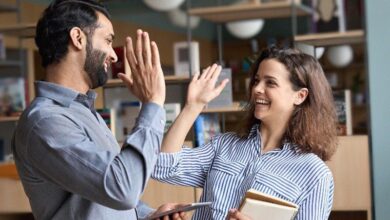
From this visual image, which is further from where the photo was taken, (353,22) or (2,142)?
(2,142)

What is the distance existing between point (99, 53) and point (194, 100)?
36 centimetres

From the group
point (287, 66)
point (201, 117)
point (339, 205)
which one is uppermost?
point (287, 66)

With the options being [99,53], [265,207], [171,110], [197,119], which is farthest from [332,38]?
[99,53]

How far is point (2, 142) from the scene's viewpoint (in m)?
4.82

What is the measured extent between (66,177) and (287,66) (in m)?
0.82

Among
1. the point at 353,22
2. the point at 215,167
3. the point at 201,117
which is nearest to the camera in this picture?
the point at 215,167

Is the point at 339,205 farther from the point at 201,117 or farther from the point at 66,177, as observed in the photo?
the point at 66,177

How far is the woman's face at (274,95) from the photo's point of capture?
1.84 metres

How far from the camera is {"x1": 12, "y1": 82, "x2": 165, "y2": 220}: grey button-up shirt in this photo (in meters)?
1.26

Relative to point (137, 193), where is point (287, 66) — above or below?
above

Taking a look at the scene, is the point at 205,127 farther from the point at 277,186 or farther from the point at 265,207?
the point at 265,207

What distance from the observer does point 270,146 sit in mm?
1846

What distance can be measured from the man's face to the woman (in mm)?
306

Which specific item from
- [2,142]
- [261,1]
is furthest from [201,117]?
[2,142]
